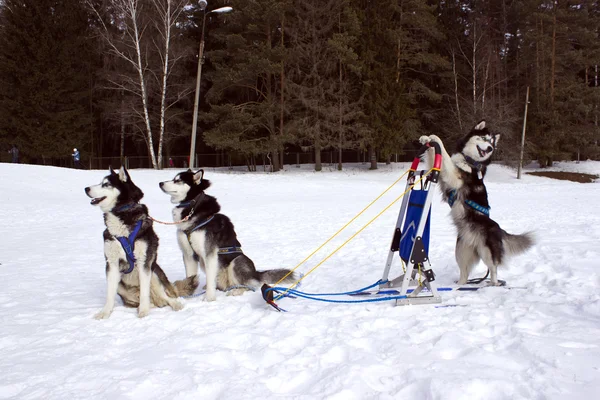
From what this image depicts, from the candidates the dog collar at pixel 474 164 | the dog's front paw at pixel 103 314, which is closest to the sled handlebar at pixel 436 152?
the dog collar at pixel 474 164

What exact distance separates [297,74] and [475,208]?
27.6 metres

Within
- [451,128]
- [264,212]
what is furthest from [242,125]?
[451,128]

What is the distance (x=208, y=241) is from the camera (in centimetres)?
505

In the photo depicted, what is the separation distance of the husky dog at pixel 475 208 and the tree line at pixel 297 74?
80.2 feet

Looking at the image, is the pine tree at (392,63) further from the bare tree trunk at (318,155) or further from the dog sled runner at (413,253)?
the dog sled runner at (413,253)

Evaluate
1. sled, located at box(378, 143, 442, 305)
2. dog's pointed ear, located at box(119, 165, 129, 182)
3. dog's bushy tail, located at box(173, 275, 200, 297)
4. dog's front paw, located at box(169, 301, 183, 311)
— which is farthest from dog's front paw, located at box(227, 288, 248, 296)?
dog's pointed ear, located at box(119, 165, 129, 182)

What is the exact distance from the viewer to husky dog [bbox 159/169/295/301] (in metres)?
5.04

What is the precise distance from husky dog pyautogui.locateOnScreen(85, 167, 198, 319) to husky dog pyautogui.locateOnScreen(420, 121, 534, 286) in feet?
12.0

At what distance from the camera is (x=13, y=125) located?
32406 millimetres

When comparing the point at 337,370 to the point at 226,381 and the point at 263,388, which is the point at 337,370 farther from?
the point at 226,381

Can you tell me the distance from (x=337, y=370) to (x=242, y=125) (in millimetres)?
27101

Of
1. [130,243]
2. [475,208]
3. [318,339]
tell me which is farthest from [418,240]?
[130,243]

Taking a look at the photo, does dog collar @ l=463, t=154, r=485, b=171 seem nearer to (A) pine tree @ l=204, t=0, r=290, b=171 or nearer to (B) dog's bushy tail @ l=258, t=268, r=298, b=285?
(B) dog's bushy tail @ l=258, t=268, r=298, b=285

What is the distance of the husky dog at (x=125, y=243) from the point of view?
441cm
